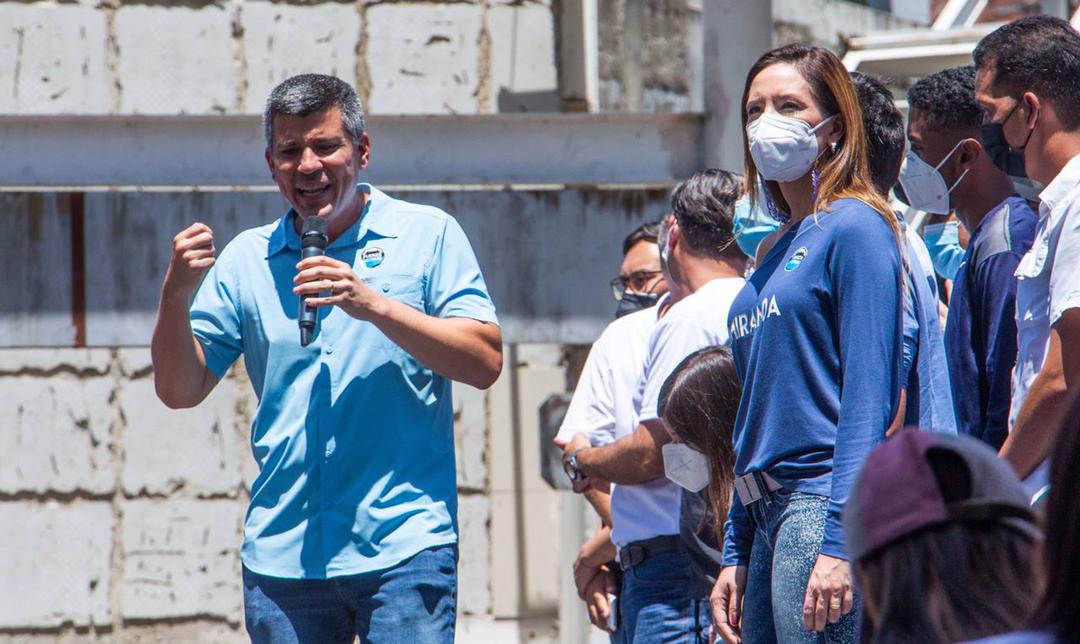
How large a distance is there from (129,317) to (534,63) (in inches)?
128

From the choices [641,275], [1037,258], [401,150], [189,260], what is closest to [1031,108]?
[1037,258]

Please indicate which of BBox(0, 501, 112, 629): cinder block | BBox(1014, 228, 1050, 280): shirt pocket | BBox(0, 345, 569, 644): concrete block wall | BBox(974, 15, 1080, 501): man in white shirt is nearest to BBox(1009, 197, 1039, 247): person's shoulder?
BBox(974, 15, 1080, 501): man in white shirt

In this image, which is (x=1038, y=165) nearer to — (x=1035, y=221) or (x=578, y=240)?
(x=1035, y=221)

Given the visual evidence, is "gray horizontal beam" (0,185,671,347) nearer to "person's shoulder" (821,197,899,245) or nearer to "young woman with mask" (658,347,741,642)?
"young woman with mask" (658,347,741,642)

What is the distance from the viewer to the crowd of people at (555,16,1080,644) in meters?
2.65

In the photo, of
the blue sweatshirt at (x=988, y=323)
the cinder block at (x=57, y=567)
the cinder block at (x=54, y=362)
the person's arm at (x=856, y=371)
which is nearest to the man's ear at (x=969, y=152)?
the blue sweatshirt at (x=988, y=323)

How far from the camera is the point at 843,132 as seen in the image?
9.65ft

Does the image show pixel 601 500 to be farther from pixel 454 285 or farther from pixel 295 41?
pixel 295 41

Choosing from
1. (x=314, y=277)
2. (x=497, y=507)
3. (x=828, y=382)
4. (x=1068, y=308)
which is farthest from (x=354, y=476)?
(x=497, y=507)

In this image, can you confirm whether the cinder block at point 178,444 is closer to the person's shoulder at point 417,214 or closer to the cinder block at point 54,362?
the cinder block at point 54,362

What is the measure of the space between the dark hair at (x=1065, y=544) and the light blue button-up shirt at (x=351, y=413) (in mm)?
1932

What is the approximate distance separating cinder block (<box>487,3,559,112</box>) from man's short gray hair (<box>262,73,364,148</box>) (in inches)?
163

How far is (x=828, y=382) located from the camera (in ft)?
8.93

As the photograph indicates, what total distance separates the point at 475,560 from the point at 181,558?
1471 mm
